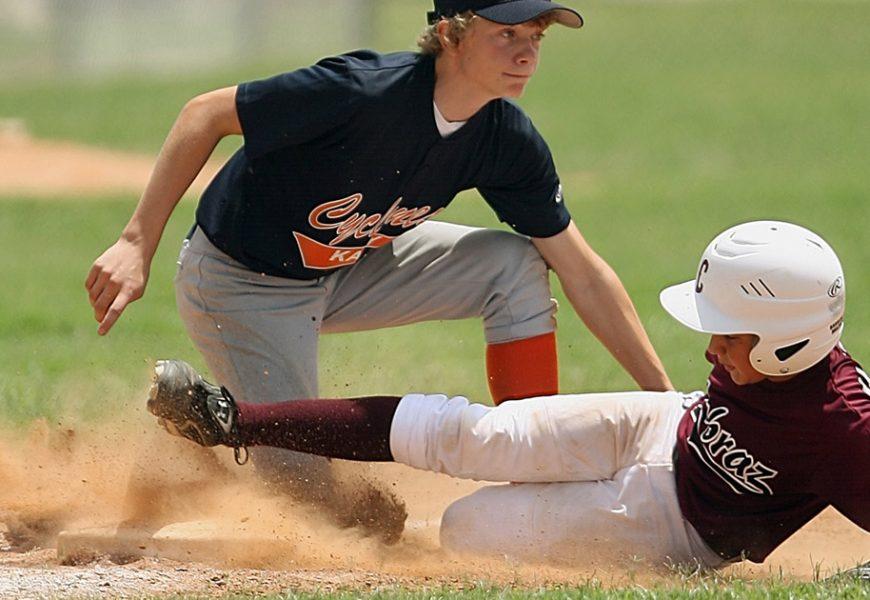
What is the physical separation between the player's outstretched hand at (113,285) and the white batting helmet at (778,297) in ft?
5.20

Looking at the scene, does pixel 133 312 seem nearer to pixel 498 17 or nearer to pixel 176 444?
pixel 176 444

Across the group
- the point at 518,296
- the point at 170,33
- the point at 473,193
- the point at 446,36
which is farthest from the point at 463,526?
the point at 170,33

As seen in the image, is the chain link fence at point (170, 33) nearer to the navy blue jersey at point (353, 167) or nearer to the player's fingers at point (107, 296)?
the navy blue jersey at point (353, 167)

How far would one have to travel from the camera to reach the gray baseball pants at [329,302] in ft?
16.0

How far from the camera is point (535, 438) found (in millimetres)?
4305

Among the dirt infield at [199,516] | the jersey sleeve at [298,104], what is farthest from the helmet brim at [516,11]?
the dirt infield at [199,516]

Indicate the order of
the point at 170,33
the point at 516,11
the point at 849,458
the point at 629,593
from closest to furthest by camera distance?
the point at 629,593 → the point at 849,458 → the point at 516,11 → the point at 170,33

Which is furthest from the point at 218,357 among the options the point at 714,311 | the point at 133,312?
the point at 133,312

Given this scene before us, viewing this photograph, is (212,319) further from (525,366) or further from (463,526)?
(463,526)

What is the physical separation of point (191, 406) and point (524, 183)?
1.41 metres

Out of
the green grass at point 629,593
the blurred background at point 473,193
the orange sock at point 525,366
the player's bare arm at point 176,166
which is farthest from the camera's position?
the blurred background at point 473,193

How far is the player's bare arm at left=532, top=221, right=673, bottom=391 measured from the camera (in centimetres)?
505

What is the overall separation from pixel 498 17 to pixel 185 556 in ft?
6.01

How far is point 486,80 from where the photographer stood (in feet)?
14.7
